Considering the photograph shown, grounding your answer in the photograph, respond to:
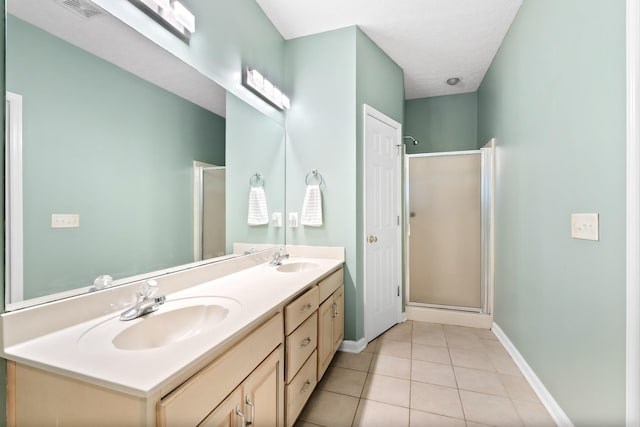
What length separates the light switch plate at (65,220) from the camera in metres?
0.92

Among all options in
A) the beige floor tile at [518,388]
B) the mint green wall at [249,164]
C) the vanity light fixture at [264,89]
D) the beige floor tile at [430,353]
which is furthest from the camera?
the beige floor tile at [430,353]

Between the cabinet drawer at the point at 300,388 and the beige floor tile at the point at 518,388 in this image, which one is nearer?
the cabinet drawer at the point at 300,388

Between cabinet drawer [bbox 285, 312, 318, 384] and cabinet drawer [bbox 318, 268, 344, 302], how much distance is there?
162 mm

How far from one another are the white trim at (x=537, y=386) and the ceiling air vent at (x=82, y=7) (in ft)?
8.95

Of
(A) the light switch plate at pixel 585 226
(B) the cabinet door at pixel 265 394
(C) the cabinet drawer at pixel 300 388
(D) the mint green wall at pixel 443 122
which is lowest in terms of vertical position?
(C) the cabinet drawer at pixel 300 388

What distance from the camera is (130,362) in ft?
2.40

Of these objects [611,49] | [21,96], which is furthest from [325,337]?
[611,49]

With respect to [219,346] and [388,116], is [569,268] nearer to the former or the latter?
[219,346]

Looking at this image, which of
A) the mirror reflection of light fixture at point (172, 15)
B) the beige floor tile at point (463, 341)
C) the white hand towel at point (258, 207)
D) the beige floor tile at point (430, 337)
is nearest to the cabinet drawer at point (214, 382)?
the white hand towel at point (258, 207)

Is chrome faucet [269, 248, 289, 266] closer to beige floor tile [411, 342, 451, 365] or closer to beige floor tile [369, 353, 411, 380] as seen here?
beige floor tile [369, 353, 411, 380]

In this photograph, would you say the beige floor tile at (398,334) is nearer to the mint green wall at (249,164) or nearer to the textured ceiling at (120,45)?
the mint green wall at (249,164)

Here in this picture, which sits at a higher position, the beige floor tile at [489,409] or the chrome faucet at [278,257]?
the chrome faucet at [278,257]

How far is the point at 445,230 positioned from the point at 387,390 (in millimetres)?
1827

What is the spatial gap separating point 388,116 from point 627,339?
7.41 feet
